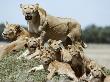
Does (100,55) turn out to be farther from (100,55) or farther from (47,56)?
(47,56)

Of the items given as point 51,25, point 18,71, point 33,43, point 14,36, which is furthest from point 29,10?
point 14,36

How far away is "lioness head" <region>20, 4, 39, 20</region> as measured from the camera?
17.8 meters

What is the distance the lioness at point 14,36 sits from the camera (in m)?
19.4

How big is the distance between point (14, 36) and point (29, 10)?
2051mm

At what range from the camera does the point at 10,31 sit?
63.9 feet

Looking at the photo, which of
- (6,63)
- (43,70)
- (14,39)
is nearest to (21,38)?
(14,39)

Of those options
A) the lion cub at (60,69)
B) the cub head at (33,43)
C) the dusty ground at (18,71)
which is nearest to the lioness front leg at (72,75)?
the lion cub at (60,69)

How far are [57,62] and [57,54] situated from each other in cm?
29

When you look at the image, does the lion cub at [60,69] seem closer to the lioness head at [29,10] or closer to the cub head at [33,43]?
the cub head at [33,43]

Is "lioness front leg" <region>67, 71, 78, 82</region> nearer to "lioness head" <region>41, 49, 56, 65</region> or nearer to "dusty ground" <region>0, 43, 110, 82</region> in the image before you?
"dusty ground" <region>0, 43, 110, 82</region>

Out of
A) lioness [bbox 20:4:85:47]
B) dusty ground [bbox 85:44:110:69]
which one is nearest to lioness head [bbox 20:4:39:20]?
lioness [bbox 20:4:85:47]

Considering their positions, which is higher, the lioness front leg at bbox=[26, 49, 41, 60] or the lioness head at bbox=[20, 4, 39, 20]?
the lioness head at bbox=[20, 4, 39, 20]

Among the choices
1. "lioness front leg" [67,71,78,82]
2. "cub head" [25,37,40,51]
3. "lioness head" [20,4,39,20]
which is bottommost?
"cub head" [25,37,40,51]

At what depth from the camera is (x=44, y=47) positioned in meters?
17.6
